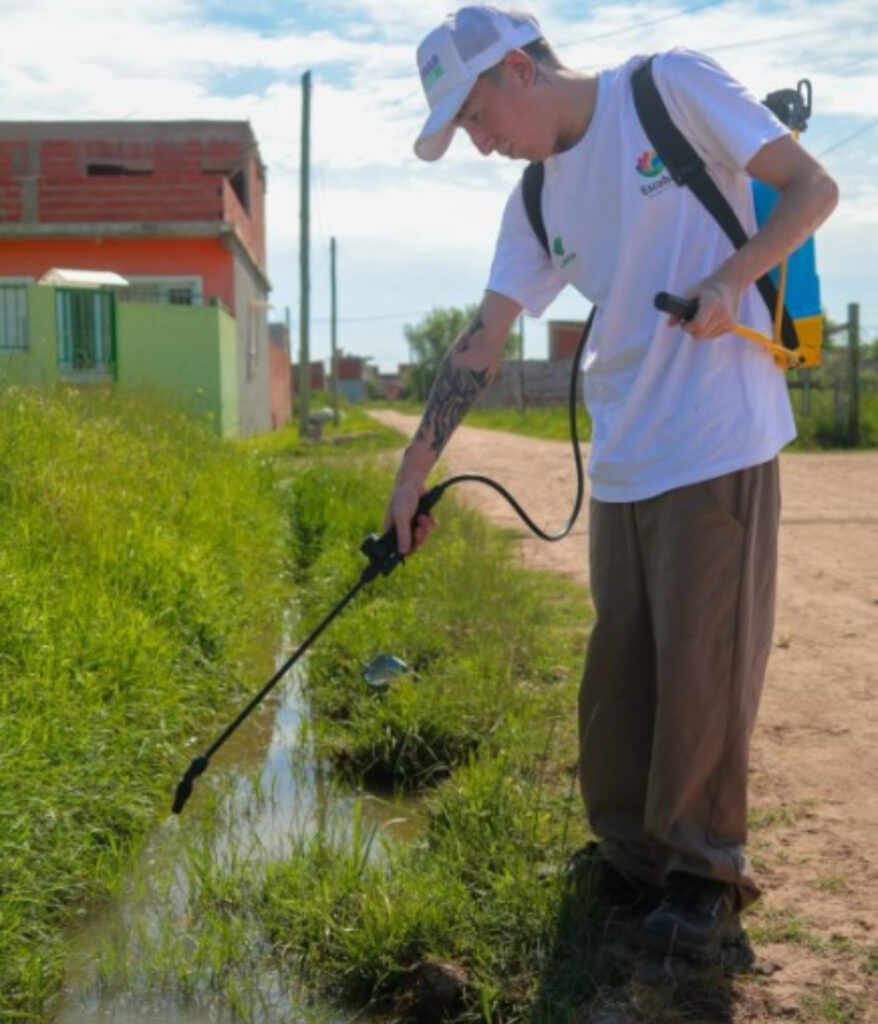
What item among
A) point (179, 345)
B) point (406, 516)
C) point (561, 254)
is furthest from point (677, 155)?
point (179, 345)

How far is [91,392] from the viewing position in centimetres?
1027

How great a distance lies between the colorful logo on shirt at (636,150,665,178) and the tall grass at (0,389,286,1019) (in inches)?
78.8

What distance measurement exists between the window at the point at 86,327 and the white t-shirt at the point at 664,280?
14.5m

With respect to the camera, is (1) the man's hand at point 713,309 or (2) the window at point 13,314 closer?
(1) the man's hand at point 713,309

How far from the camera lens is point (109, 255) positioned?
23.7 meters

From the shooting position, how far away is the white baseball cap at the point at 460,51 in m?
3.10

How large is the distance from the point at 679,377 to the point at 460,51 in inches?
31.2

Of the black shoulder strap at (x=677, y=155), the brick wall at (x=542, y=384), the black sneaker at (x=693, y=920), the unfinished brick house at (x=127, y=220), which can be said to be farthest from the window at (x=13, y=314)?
the brick wall at (x=542, y=384)

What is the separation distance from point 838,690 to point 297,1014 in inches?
120

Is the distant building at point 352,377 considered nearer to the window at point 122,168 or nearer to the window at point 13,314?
the window at point 122,168

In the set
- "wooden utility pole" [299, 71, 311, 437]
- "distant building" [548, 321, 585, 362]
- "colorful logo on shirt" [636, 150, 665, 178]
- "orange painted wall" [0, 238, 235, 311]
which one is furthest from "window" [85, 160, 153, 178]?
"distant building" [548, 321, 585, 362]

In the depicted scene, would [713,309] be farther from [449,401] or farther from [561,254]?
[449,401]

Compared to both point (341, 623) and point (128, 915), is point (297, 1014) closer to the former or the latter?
point (128, 915)

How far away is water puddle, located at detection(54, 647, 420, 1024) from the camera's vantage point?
320 cm
